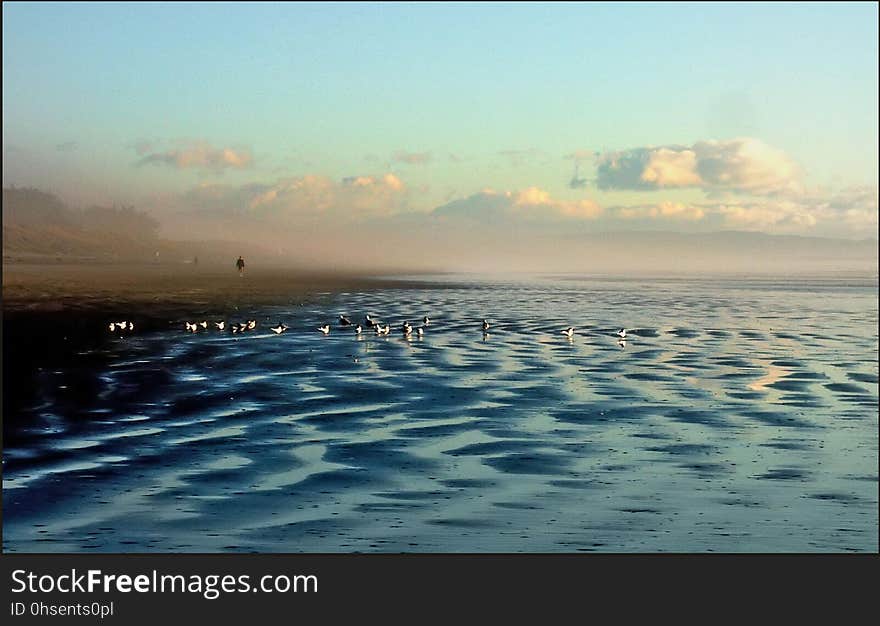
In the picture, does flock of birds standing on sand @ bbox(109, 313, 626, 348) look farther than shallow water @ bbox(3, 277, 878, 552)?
Yes

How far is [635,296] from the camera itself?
8512 centimetres

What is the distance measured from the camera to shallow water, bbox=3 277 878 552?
Answer: 1397 centimetres

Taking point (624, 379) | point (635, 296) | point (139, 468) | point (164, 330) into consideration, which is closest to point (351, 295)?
point (635, 296)

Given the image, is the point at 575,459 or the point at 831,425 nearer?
the point at 575,459

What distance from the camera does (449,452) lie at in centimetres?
1922

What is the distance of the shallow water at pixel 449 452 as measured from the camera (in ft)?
45.8

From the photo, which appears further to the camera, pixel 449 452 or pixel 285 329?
pixel 285 329

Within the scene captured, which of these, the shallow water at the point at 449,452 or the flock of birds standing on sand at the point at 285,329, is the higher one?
the flock of birds standing on sand at the point at 285,329

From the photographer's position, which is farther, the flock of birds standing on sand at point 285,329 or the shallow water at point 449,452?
the flock of birds standing on sand at point 285,329

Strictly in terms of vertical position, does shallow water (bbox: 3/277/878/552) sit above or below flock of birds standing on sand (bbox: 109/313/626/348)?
below

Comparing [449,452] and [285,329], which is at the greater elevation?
[285,329]
